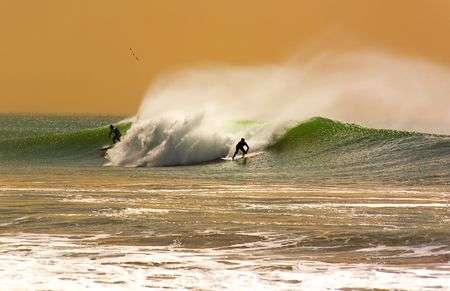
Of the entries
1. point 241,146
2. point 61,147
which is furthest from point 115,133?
point 241,146

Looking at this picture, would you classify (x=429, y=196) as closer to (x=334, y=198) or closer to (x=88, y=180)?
(x=334, y=198)

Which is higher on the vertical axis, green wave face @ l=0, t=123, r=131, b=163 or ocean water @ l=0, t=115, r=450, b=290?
green wave face @ l=0, t=123, r=131, b=163

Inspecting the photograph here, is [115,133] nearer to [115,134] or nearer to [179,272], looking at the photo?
[115,134]

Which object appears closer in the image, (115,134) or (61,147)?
(115,134)

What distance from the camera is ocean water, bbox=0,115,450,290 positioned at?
10305 mm

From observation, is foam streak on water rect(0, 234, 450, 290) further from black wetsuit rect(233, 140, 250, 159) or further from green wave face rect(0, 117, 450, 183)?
black wetsuit rect(233, 140, 250, 159)

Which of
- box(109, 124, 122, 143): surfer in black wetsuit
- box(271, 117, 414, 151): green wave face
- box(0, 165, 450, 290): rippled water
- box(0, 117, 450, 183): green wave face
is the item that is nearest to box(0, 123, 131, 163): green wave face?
box(0, 117, 450, 183): green wave face

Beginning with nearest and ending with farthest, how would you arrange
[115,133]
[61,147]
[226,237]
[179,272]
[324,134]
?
[179,272], [226,237], [324,134], [115,133], [61,147]

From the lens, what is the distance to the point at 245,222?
14797 millimetres

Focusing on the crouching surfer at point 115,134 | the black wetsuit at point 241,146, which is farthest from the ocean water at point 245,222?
the crouching surfer at point 115,134

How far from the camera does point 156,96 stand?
44281 mm

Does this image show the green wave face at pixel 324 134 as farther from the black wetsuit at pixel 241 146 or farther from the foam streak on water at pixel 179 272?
the foam streak on water at pixel 179 272

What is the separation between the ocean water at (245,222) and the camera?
33.8 feet

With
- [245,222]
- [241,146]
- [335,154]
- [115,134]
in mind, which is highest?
[115,134]
